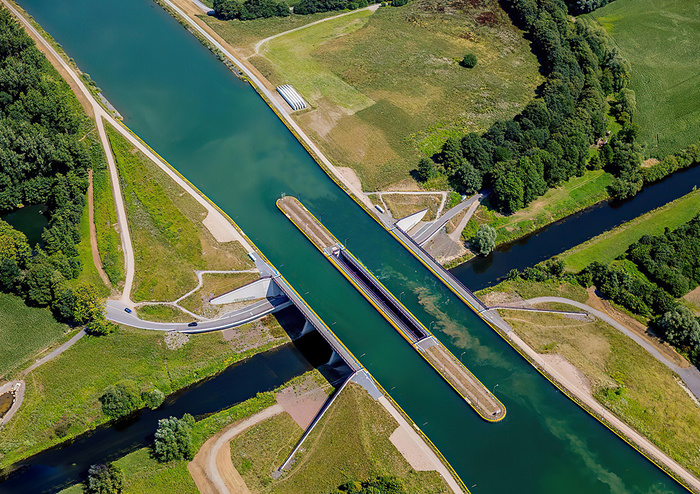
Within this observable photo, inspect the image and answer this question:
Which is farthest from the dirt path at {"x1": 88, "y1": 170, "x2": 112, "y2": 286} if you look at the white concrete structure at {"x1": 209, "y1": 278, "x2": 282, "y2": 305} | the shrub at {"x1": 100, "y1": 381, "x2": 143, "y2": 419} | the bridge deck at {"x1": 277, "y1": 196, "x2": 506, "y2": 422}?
the bridge deck at {"x1": 277, "y1": 196, "x2": 506, "y2": 422}

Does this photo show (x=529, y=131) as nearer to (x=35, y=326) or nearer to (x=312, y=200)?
(x=312, y=200)

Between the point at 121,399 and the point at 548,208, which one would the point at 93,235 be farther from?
the point at 548,208

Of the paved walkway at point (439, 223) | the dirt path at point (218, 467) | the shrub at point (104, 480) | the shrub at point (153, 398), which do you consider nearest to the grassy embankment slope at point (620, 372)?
the paved walkway at point (439, 223)

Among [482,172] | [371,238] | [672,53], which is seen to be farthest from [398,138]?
[672,53]

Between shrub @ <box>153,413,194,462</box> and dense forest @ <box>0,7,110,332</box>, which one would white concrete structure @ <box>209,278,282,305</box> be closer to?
dense forest @ <box>0,7,110,332</box>

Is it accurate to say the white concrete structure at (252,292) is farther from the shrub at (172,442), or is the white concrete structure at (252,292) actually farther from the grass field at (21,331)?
the grass field at (21,331)

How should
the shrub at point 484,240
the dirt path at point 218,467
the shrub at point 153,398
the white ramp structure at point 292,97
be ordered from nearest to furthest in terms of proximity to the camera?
the dirt path at point 218,467 → the shrub at point 153,398 → the shrub at point 484,240 → the white ramp structure at point 292,97
